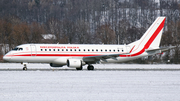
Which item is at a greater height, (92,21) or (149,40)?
(92,21)

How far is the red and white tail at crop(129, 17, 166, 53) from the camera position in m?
47.9

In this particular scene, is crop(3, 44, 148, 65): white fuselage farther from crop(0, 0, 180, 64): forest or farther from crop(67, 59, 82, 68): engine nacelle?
crop(0, 0, 180, 64): forest

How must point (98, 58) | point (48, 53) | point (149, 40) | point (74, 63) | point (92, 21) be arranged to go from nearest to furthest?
1. point (74, 63)
2. point (48, 53)
3. point (98, 58)
4. point (149, 40)
5. point (92, 21)

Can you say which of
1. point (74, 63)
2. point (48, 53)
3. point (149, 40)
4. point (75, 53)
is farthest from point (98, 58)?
point (149, 40)

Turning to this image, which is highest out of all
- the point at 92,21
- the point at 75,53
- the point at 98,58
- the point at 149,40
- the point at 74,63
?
the point at 92,21

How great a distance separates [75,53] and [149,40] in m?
11.5

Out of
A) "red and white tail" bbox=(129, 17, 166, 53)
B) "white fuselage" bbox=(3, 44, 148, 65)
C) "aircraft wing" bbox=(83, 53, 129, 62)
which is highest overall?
"red and white tail" bbox=(129, 17, 166, 53)

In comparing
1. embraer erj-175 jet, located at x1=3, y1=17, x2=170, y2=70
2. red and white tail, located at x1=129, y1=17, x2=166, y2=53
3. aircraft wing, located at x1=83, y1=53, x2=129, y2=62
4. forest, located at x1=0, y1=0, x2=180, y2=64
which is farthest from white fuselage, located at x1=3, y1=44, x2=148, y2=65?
forest, located at x1=0, y1=0, x2=180, y2=64

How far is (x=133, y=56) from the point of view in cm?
4775

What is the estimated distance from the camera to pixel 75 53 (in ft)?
144

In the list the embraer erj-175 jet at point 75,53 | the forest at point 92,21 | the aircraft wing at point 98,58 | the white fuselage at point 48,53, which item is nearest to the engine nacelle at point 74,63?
the embraer erj-175 jet at point 75,53

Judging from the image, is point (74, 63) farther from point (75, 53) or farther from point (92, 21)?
point (92, 21)

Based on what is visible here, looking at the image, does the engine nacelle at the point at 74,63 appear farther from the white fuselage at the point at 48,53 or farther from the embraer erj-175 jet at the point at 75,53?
the white fuselage at the point at 48,53
